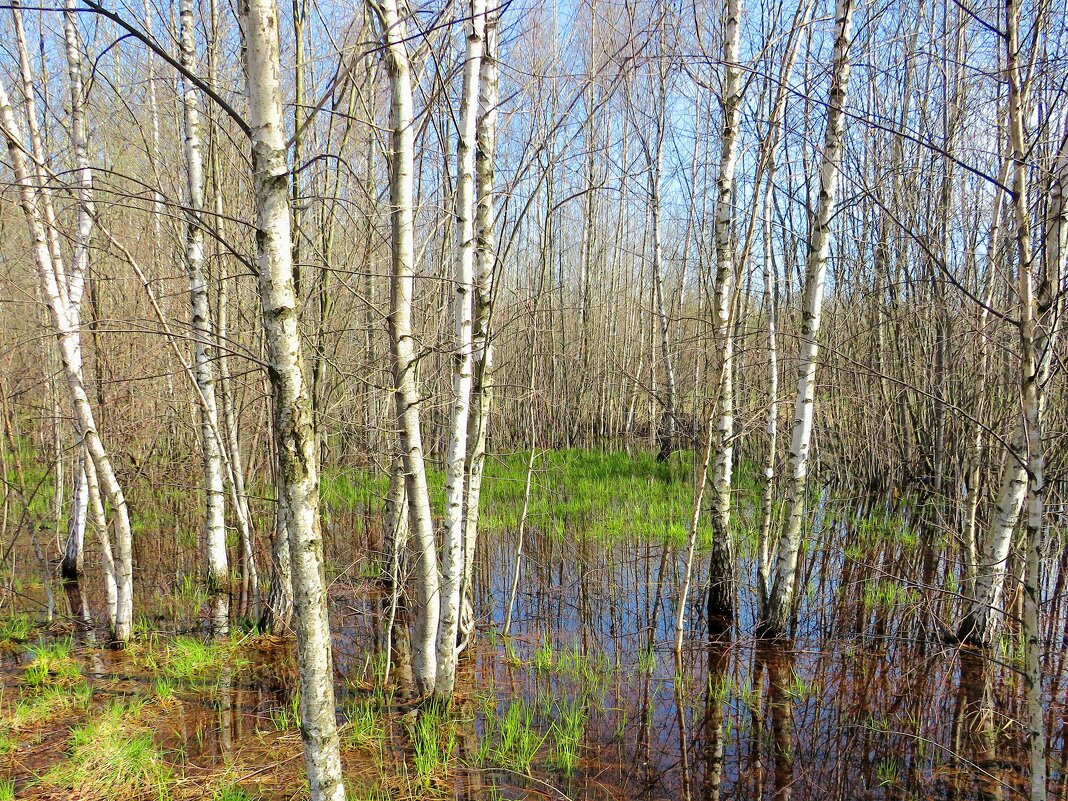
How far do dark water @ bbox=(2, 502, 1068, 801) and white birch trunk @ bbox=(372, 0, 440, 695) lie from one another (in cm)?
90

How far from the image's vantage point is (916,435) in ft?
26.9

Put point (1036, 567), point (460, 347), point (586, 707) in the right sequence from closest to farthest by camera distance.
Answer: point (1036, 567), point (460, 347), point (586, 707)

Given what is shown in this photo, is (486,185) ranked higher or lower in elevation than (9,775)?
higher

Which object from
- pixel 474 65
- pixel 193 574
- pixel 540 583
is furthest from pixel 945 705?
pixel 193 574

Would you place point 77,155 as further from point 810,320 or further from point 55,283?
point 810,320

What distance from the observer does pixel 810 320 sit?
4.29 metres

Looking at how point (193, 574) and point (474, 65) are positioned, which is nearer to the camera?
point (474, 65)

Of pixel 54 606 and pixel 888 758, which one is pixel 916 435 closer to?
pixel 888 758

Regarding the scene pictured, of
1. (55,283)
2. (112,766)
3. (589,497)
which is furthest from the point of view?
(589,497)

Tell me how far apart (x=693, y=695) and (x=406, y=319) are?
2781 mm

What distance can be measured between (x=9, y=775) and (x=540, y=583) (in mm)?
3890

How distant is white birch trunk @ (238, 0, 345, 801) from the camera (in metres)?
1.85

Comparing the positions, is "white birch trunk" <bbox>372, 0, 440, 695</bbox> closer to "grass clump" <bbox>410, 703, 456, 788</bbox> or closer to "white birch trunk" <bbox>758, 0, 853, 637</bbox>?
"grass clump" <bbox>410, 703, 456, 788</bbox>

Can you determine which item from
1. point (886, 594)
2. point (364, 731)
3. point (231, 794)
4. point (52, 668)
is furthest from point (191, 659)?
point (886, 594)
